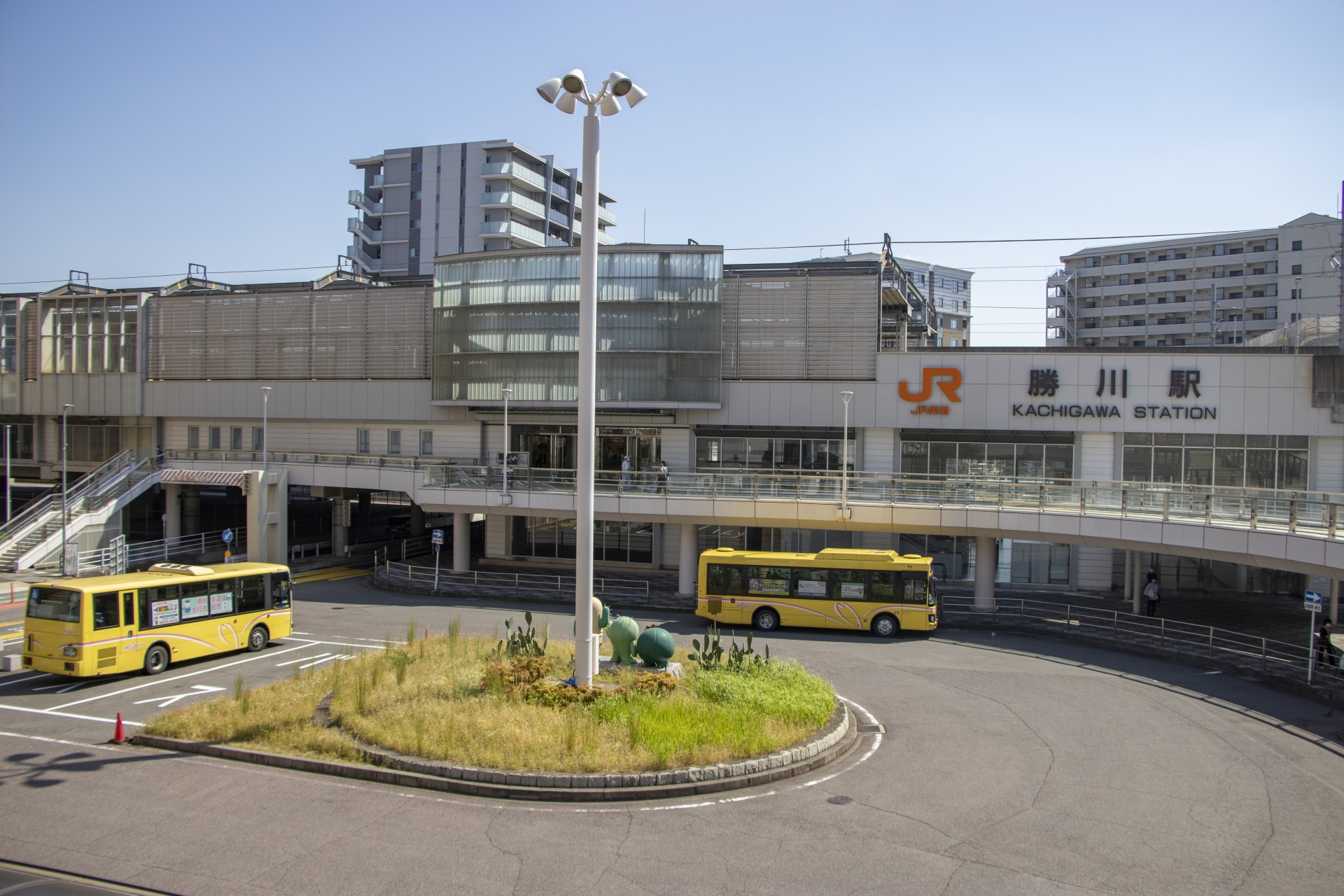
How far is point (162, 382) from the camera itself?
43781 millimetres

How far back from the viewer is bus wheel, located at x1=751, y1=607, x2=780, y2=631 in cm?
2577

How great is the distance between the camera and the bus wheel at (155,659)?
63.5 feet

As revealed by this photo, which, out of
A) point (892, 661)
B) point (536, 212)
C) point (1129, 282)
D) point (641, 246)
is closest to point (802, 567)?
point (892, 661)

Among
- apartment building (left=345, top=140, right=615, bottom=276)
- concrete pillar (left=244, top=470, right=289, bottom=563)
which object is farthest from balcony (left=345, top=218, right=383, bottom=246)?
concrete pillar (left=244, top=470, right=289, bottom=563)

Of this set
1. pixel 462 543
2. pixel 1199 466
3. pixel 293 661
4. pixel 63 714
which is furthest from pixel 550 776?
pixel 1199 466

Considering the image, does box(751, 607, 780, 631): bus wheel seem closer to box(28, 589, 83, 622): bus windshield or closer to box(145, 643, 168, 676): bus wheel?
box(145, 643, 168, 676): bus wheel

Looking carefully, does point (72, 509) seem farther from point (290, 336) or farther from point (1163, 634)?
point (1163, 634)

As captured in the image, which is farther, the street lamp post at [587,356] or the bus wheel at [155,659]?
the bus wheel at [155,659]

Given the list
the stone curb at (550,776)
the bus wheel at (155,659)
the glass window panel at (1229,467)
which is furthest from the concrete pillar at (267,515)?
the glass window panel at (1229,467)

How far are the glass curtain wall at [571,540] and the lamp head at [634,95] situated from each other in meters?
23.2

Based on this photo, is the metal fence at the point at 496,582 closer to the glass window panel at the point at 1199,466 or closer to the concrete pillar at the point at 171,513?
the concrete pillar at the point at 171,513

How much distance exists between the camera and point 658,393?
35.6m

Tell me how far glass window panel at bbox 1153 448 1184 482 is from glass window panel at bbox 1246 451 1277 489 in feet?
7.31

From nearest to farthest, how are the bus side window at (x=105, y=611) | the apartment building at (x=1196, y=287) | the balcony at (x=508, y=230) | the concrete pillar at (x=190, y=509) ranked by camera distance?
the bus side window at (x=105, y=611), the concrete pillar at (x=190, y=509), the apartment building at (x=1196, y=287), the balcony at (x=508, y=230)
